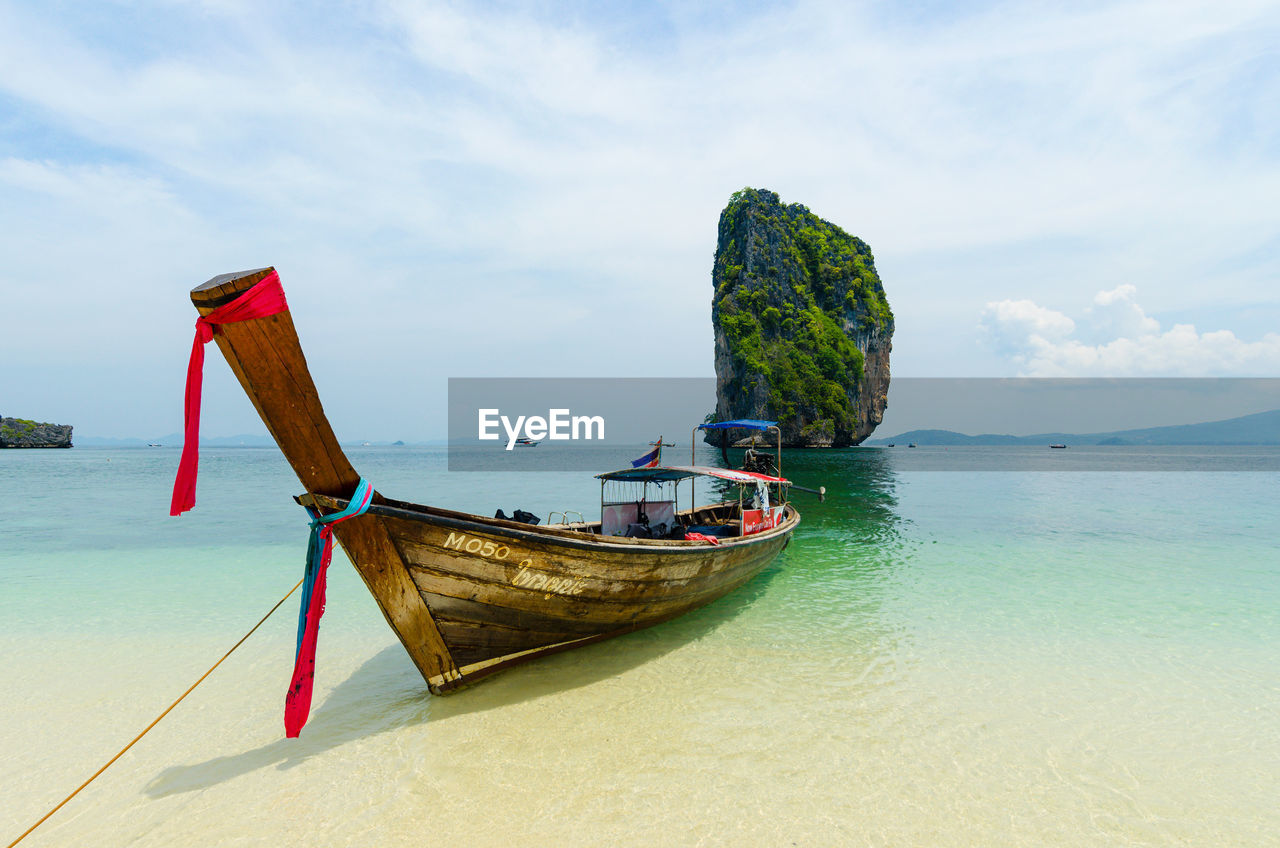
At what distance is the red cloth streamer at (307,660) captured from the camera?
16.0ft

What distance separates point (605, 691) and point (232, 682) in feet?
15.7

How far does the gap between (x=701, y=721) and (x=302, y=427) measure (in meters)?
4.85

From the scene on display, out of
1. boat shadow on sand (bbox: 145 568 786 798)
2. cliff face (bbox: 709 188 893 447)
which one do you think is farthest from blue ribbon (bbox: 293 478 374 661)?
cliff face (bbox: 709 188 893 447)

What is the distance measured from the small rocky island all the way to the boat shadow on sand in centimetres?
13635

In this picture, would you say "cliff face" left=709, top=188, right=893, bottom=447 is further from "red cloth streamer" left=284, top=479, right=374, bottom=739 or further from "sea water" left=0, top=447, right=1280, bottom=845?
"red cloth streamer" left=284, top=479, right=374, bottom=739

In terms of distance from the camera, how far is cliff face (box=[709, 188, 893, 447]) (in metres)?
76.6

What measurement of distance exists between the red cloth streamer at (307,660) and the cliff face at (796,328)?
232ft

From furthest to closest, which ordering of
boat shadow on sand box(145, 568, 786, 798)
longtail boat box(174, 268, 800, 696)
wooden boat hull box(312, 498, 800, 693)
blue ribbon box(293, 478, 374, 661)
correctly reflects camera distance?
wooden boat hull box(312, 498, 800, 693)
boat shadow on sand box(145, 568, 786, 798)
blue ribbon box(293, 478, 374, 661)
longtail boat box(174, 268, 800, 696)

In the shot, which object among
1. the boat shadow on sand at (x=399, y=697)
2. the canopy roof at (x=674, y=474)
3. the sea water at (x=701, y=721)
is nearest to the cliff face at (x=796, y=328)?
the canopy roof at (x=674, y=474)

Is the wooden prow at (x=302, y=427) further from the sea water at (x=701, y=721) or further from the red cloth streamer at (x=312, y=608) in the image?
the sea water at (x=701, y=721)

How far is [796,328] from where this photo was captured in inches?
3098

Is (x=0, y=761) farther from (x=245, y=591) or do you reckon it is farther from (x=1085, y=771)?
(x=1085, y=771)

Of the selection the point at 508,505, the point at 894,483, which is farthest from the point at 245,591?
the point at 894,483

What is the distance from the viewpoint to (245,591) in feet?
38.2
